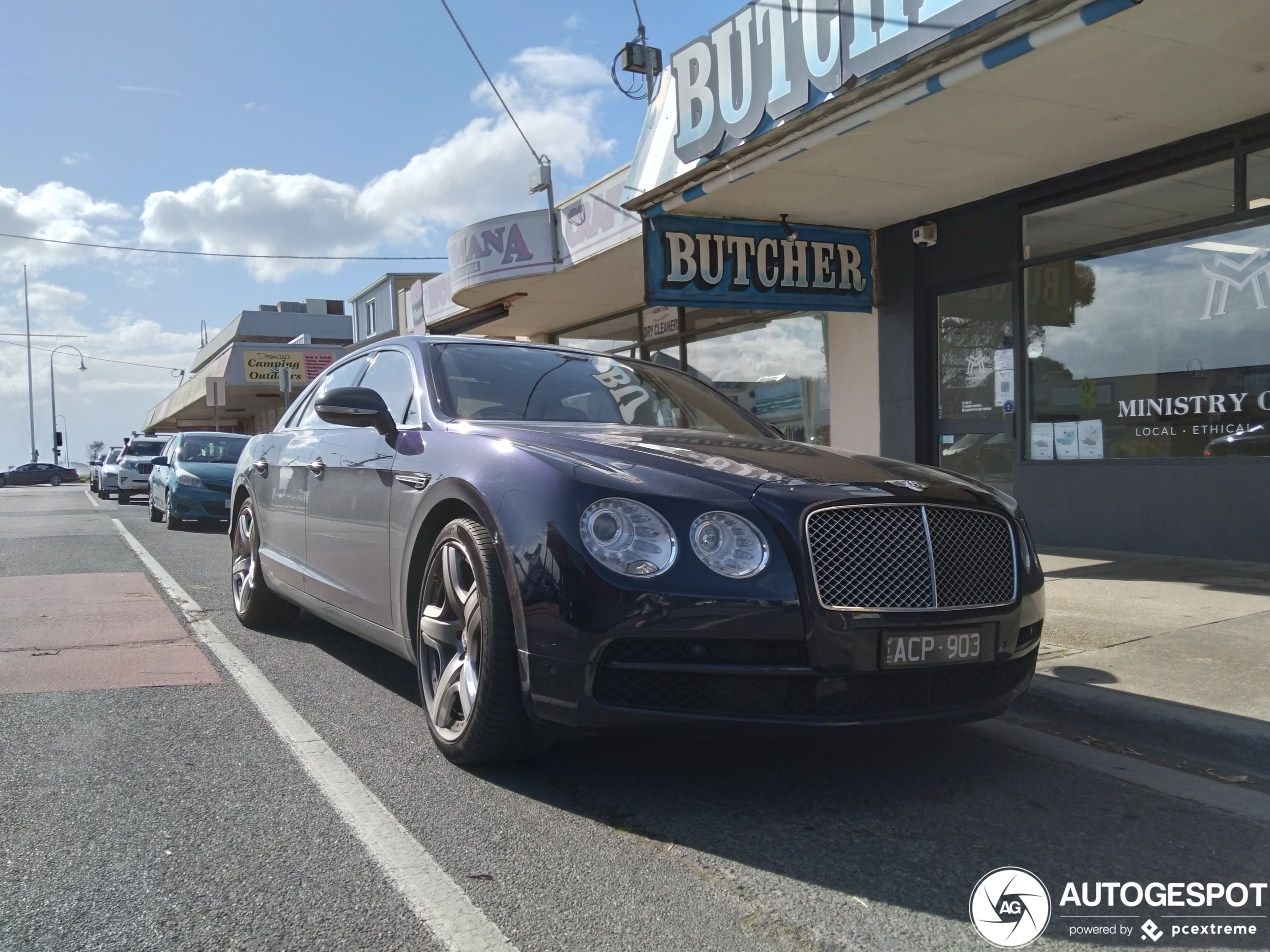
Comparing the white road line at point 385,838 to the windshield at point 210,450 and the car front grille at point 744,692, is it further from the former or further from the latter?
the windshield at point 210,450

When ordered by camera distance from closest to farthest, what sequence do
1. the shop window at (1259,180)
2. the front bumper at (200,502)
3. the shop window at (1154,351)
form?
1. the shop window at (1259,180)
2. the shop window at (1154,351)
3. the front bumper at (200,502)

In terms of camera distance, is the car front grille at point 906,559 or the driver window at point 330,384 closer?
the car front grille at point 906,559

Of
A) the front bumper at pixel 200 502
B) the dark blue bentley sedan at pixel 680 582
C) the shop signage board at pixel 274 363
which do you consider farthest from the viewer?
the shop signage board at pixel 274 363

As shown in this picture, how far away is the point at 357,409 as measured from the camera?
13.4ft

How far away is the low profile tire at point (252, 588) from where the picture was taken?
5914 mm

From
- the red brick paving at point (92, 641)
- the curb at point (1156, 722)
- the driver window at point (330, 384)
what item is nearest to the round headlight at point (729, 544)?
the curb at point (1156, 722)

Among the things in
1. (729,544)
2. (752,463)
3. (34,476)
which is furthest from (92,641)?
(34,476)

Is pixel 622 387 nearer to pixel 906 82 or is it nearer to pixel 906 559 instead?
pixel 906 559

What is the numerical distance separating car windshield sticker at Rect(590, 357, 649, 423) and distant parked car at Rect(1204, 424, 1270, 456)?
4948 mm

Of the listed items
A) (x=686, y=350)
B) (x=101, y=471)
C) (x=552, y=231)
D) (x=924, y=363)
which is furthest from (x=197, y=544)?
(x=101, y=471)

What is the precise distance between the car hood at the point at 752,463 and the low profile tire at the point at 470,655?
430mm

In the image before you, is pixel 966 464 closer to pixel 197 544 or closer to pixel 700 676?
pixel 700 676

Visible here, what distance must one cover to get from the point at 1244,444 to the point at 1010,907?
6.02 metres

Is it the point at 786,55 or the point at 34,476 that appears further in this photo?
the point at 34,476
